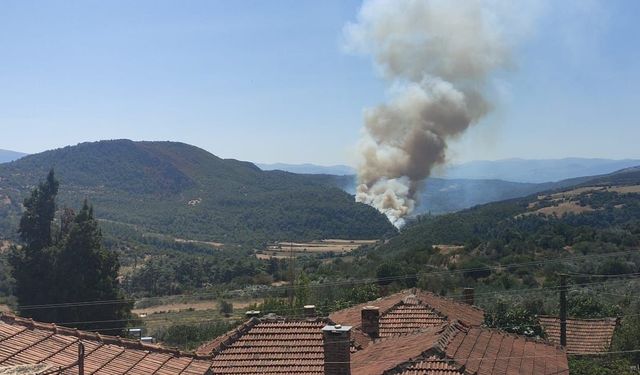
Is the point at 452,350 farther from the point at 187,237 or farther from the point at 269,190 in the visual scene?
the point at 269,190

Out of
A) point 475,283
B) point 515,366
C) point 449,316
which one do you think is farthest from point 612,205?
point 515,366

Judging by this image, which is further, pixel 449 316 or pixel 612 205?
pixel 612 205

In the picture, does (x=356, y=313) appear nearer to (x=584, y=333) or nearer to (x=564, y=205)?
(x=584, y=333)

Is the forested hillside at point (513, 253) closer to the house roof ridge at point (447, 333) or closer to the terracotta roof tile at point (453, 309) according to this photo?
the terracotta roof tile at point (453, 309)

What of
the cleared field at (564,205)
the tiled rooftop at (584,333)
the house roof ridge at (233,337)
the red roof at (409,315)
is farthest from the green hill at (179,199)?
the house roof ridge at (233,337)

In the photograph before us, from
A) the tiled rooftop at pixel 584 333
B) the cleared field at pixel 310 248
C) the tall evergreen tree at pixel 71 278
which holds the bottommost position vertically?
the cleared field at pixel 310 248

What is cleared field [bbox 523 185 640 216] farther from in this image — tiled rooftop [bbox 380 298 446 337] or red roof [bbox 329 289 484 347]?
tiled rooftop [bbox 380 298 446 337]

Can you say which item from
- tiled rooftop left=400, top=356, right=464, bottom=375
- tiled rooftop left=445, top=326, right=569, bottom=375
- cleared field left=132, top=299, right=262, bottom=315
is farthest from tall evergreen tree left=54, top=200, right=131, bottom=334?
tiled rooftop left=400, top=356, right=464, bottom=375
